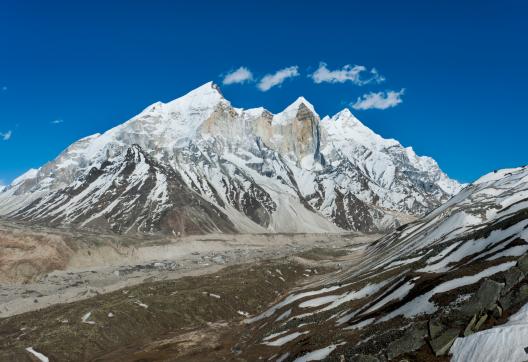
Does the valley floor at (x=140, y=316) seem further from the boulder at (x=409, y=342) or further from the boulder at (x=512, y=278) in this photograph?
the boulder at (x=512, y=278)

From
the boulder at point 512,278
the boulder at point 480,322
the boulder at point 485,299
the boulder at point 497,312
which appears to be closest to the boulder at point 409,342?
the boulder at point 485,299

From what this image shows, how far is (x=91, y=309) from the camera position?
92.6 m

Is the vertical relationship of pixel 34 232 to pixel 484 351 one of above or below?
above

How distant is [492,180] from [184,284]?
119 m

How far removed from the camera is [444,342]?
29.2 metres

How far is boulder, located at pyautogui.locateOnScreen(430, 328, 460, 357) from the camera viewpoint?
28.8 meters

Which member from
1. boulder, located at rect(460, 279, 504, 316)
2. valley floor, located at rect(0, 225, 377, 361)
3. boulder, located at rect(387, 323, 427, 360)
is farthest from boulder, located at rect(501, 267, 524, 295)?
valley floor, located at rect(0, 225, 377, 361)

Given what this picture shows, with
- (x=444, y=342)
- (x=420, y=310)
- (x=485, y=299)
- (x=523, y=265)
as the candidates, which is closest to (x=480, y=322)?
(x=485, y=299)

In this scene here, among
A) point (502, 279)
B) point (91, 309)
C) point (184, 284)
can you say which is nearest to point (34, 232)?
point (184, 284)

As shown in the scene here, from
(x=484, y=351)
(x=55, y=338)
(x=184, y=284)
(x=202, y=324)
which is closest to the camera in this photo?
(x=484, y=351)

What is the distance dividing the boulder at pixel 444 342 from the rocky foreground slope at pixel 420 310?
55mm

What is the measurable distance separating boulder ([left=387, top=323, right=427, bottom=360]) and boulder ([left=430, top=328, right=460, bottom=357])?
75.2 inches

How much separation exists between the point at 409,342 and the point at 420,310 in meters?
10.3

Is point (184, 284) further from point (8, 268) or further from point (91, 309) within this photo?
point (8, 268)
